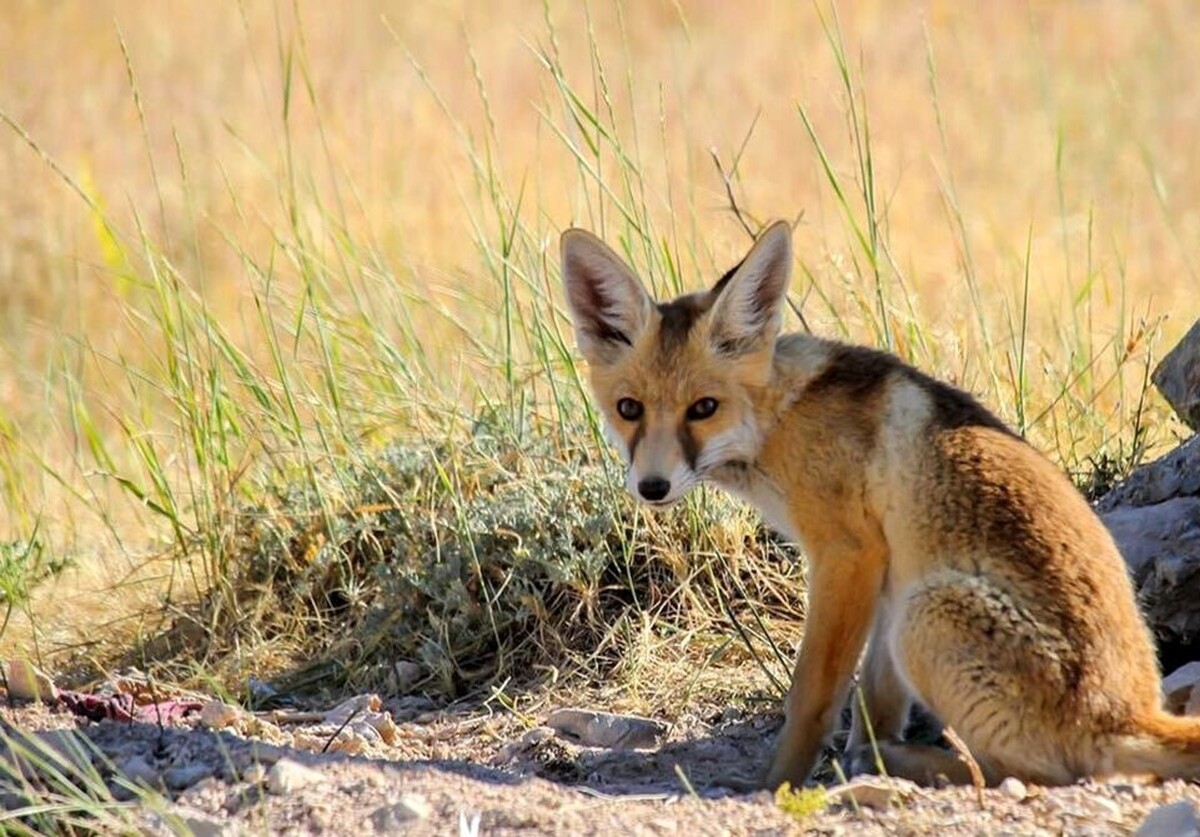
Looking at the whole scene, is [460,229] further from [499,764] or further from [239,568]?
[499,764]

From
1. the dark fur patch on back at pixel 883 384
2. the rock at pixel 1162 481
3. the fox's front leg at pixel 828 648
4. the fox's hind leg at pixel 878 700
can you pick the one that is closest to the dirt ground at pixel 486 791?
the fox's front leg at pixel 828 648

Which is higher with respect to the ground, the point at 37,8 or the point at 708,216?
the point at 37,8

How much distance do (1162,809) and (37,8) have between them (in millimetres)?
17450

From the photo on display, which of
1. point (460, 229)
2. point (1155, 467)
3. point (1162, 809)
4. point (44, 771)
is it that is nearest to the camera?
point (1162, 809)

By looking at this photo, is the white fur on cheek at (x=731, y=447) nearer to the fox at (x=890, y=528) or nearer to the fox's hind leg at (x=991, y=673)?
the fox at (x=890, y=528)

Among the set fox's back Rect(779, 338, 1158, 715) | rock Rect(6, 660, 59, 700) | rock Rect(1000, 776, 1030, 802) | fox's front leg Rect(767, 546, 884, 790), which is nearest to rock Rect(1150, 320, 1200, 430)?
fox's back Rect(779, 338, 1158, 715)

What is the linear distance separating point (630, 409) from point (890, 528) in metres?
0.97

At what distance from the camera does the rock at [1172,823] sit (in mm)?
3885

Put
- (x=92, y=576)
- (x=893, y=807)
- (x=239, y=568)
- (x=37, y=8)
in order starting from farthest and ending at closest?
(x=37, y=8)
(x=92, y=576)
(x=239, y=568)
(x=893, y=807)

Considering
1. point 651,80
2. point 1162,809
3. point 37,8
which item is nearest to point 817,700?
point 1162,809

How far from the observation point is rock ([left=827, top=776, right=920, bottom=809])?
4359mm

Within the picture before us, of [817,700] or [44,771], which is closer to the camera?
[44,771]

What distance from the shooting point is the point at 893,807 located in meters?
4.34

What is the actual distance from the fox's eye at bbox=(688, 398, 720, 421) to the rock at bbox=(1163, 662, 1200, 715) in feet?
5.75
